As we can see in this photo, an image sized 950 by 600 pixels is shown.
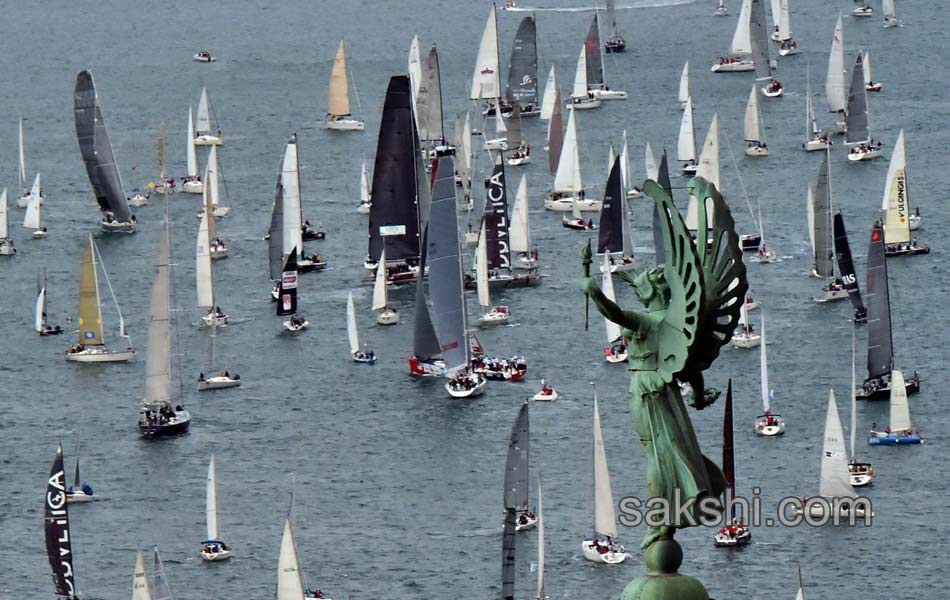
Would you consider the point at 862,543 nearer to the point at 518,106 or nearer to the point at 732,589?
Result: the point at 732,589

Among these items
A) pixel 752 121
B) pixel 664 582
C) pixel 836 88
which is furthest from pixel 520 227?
pixel 664 582

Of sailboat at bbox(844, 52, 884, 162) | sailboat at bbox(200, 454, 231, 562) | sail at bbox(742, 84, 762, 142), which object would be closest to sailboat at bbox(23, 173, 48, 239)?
sail at bbox(742, 84, 762, 142)

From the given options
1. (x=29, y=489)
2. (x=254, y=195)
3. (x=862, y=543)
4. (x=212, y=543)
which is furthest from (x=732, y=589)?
(x=254, y=195)

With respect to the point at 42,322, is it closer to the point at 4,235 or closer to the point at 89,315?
the point at 89,315

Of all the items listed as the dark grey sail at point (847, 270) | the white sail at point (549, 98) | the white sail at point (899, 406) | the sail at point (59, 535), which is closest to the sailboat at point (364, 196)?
the white sail at point (549, 98)

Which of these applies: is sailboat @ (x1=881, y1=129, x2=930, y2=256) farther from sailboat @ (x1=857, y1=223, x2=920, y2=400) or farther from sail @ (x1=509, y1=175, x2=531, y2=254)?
sailboat @ (x1=857, y1=223, x2=920, y2=400)

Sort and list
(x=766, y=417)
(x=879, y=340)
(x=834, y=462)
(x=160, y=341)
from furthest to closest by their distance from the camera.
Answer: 1. (x=160, y=341)
2. (x=879, y=340)
3. (x=766, y=417)
4. (x=834, y=462)

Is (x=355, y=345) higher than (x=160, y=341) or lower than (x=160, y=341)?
lower
